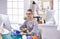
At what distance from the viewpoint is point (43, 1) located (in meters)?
5.31

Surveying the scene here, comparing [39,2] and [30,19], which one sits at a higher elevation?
[39,2]

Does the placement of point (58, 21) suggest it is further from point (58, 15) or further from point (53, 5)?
point (53, 5)

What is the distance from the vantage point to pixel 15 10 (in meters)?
5.06

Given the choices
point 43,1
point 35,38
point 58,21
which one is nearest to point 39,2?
point 43,1

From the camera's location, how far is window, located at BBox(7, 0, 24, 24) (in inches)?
198

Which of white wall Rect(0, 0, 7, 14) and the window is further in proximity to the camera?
the window

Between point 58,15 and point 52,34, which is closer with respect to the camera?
point 52,34

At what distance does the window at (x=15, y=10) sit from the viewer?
502cm

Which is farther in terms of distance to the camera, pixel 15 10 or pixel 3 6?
pixel 15 10

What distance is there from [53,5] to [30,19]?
205 centimetres

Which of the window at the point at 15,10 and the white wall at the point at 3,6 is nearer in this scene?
the white wall at the point at 3,6

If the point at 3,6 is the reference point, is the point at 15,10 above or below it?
below

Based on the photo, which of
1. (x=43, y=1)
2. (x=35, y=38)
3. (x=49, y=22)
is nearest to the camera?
(x=35, y=38)

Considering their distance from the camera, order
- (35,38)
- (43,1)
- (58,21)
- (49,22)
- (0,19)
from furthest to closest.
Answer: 1. (43,1)
2. (58,21)
3. (49,22)
4. (0,19)
5. (35,38)
